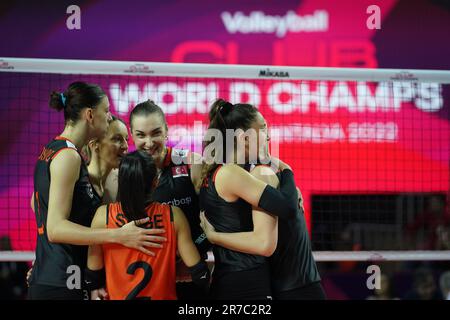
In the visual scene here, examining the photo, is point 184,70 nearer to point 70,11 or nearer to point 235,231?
point 235,231

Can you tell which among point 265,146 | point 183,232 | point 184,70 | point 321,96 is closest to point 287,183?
point 265,146

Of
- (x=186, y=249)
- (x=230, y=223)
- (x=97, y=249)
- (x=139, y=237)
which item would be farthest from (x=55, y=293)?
(x=230, y=223)

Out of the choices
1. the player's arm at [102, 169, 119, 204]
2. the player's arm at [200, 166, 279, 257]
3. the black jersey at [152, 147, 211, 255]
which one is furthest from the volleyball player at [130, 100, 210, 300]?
the player's arm at [200, 166, 279, 257]

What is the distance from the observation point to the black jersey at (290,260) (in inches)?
135

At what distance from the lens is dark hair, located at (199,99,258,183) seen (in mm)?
3422

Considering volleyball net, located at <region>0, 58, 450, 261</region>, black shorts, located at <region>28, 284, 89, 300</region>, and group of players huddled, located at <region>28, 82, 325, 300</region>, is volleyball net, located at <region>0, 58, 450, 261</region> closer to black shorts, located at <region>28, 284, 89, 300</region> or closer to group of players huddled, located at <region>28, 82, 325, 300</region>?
group of players huddled, located at <region>28, 82, 325, 300</region>

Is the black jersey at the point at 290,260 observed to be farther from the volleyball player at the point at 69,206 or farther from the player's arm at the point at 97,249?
the player's arm at the point at 97,249

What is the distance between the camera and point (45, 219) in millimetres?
3516

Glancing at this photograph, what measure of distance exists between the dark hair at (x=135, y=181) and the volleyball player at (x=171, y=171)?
0.45 metres

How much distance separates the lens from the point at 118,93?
6680 mm

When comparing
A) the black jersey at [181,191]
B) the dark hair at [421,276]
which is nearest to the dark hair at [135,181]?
the black jersey at [181,191]
